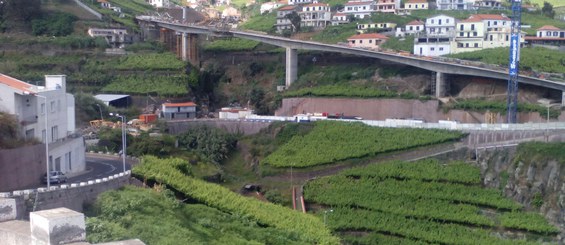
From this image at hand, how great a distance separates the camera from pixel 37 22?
60188mm

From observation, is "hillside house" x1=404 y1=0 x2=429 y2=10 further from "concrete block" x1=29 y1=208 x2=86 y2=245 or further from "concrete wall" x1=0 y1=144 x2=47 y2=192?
"concrete block" x1=29 y1=208 x2=86 y2=245

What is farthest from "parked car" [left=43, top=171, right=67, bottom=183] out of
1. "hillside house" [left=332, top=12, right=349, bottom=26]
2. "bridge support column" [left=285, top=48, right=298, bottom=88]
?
"hillside house" [left=332, top=12, right=349, bottom=26]

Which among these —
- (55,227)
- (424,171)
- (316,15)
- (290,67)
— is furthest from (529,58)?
(55,227)

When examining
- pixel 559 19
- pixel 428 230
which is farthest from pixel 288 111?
pixel 559 19

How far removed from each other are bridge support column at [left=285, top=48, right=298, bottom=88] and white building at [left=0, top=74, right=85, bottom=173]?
2465cm

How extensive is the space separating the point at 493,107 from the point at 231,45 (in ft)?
88.8

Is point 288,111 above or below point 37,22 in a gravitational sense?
below

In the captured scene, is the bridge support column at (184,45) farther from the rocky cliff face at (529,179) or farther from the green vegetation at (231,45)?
the rocky cliff face at (529,179)

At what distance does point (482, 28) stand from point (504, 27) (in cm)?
202

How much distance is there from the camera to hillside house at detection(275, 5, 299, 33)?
71.6 metres

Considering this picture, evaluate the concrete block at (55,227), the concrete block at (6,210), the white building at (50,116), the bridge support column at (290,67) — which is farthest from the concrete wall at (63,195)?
the bridge support column at (290,67)

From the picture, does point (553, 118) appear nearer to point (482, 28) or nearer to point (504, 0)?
point (482, 28)

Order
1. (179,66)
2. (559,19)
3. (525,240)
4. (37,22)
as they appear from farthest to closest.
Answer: (559,19)
(37,22)
(179,66)
(525,240)

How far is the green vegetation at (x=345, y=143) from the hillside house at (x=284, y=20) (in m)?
28.9
